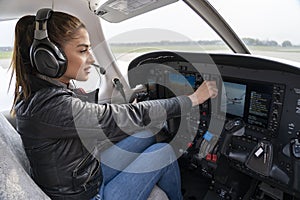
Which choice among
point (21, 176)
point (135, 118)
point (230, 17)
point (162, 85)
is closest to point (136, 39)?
point (162, 85)

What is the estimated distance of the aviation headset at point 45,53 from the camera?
86 cm

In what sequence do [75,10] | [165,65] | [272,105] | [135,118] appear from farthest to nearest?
[75,10], [165,65], [272,105], [135,118]

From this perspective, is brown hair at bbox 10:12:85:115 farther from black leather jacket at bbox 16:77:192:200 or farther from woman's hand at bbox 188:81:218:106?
woman's hand at bbox 188:81:218:106

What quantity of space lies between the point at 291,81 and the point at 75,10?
4.48 feet

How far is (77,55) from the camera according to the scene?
0.95 meters

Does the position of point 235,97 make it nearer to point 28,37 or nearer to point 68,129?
point 68,129

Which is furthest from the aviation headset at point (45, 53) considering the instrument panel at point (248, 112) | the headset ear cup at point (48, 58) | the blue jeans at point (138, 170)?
the instrument panel at point (248, 112)

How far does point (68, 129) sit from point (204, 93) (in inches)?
24.3

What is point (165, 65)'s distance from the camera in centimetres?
156

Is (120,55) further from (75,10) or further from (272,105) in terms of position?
(272,105)

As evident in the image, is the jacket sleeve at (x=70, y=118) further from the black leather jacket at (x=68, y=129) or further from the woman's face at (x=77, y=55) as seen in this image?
the woman's face at (x=77, y=55)

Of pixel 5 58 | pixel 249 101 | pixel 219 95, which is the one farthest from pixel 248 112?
pixel 5 58

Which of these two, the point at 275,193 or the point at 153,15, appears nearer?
the point at 275,193

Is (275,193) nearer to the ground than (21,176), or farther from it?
nearer to the ground
